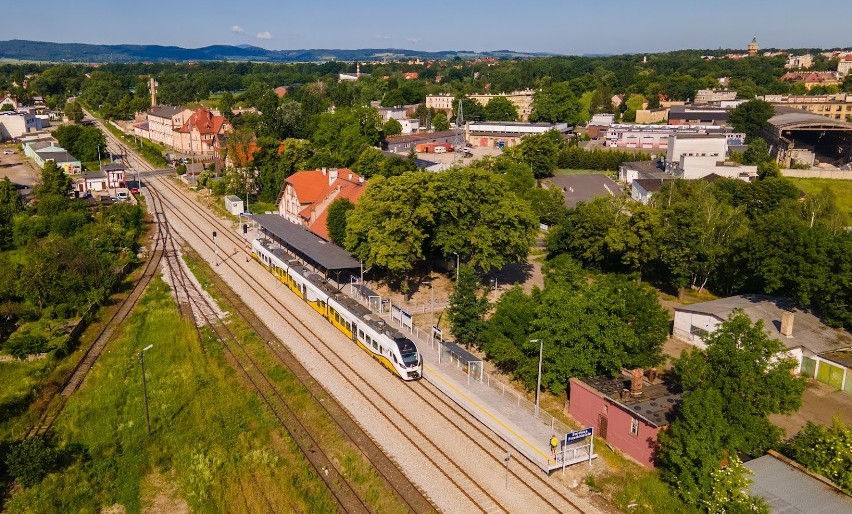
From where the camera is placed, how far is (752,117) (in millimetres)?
98562

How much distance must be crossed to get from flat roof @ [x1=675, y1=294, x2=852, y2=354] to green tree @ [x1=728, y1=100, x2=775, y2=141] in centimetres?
7189

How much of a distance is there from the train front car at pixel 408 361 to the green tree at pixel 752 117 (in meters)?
86.1

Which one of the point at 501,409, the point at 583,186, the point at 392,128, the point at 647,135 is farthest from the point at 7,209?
the point at 647,135

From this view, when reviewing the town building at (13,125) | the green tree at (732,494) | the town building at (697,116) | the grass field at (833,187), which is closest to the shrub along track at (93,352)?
the green tree at (732,494)

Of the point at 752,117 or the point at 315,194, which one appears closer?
the point at 315,194

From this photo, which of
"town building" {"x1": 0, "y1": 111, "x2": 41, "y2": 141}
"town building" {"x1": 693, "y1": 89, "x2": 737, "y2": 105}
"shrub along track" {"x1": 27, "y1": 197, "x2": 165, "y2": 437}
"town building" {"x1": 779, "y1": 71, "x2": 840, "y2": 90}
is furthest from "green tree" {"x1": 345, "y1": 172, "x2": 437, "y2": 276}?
"town building" {"x1": 779, "y1": 71, "x2": 840, "y2": 90}

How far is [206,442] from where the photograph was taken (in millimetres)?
25734

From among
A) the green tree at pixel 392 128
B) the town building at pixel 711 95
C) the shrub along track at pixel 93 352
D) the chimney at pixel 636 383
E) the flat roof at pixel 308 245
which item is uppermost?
the town building at pixel 711 95

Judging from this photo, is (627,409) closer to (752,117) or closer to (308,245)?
(308,245)

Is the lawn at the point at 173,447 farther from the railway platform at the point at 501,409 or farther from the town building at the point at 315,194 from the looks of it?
the town building at the point at 315,194

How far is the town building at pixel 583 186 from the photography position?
7256cm

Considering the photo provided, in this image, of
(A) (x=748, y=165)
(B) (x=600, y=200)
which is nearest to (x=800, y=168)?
(A) (x=748, y=165)

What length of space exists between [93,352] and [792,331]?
35444mm

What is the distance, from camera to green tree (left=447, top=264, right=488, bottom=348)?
33.6 meters
